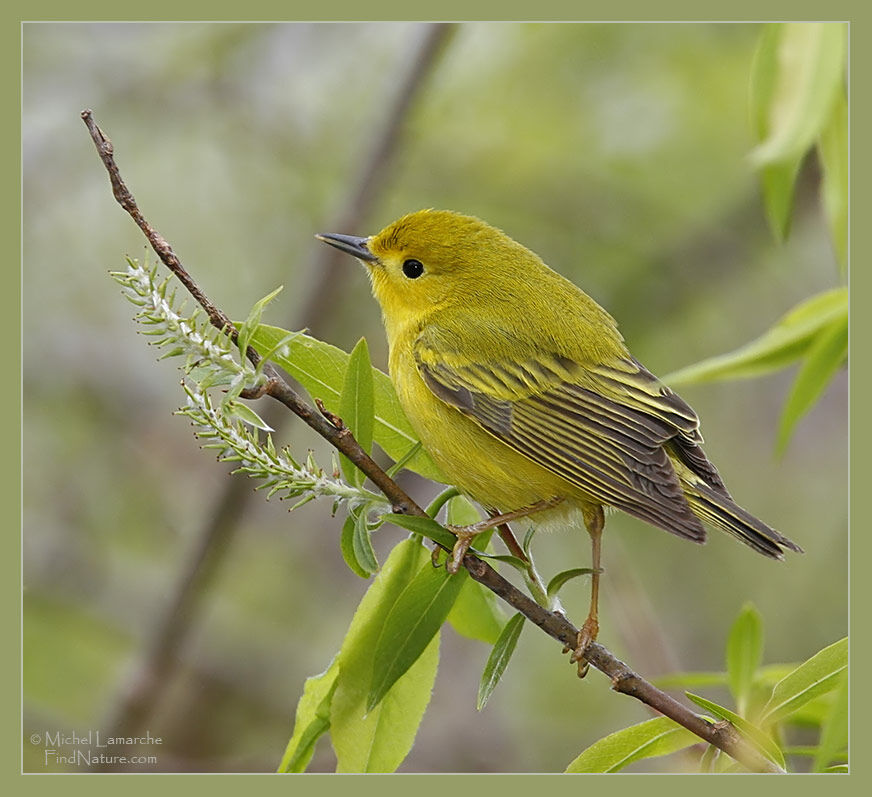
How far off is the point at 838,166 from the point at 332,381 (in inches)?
59.6

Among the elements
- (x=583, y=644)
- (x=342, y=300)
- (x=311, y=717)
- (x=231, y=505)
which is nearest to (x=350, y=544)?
(x=311, y=717)

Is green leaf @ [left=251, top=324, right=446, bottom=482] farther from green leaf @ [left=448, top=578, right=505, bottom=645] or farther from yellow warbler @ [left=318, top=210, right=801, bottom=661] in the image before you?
green leaf @ [left=448, top=578, right=505, bottom=645]

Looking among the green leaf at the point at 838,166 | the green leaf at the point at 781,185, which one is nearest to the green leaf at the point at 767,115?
the green leaf at the point at 781,185

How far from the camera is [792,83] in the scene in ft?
8.50

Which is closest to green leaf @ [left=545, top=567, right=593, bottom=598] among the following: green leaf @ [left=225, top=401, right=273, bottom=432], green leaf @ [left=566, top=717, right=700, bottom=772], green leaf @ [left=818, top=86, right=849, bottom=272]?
green leaf @ [left=566, top=717, right=700, bottom=772]

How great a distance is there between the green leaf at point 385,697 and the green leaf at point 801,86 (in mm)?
1265

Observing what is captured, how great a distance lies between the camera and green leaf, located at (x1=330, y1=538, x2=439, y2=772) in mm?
1882

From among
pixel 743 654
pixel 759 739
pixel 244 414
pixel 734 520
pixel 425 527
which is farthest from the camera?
pixel 734 520

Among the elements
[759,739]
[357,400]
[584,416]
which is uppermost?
[584,416]

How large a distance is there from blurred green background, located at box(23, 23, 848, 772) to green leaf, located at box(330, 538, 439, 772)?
1494mm

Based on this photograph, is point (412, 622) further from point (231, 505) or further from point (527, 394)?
point (231, 505)

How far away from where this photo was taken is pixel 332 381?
1.96m

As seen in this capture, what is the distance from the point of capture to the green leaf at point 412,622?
183 cm

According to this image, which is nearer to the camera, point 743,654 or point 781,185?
point 743,654
